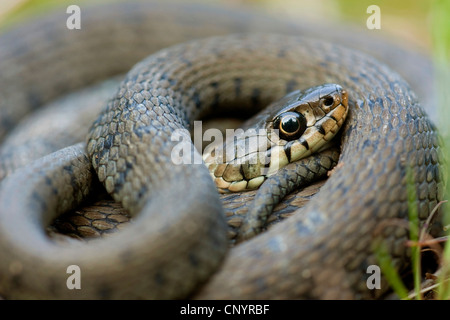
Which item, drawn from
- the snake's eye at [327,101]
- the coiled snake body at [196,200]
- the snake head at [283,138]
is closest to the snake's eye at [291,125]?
the snake head at [283,138]

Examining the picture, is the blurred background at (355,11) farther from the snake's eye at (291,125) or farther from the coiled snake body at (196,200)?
the snake's eye at (291,125)

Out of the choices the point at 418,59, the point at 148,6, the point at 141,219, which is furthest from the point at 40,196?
the point at 418,59

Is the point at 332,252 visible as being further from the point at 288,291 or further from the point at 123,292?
the point at 123,292

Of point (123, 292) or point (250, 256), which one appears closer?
Answer: point (123, 292)

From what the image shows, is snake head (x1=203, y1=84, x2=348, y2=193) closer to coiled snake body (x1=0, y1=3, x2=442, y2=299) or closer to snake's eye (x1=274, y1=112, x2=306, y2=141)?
snake's eye (x1=274, y1=112, x2=306, y2=141)

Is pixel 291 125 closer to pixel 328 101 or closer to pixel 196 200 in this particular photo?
pixel 328 101

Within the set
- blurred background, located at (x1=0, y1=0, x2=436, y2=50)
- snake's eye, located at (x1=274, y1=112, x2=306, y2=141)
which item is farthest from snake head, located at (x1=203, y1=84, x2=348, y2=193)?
blurred background, located at (x1=0, y1=0, x2=436, y2=50)
